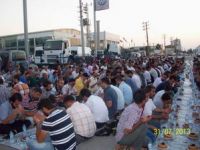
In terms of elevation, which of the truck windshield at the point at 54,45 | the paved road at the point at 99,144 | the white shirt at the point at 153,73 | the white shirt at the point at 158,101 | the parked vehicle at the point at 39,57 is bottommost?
the paved road at the point at 99,144

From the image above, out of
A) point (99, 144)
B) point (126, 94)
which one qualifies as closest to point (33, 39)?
point (126, 94)

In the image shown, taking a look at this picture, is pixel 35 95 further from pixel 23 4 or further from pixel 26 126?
pixel 23 4

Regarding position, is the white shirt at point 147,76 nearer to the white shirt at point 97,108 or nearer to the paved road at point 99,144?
the white shirt at point 97,108

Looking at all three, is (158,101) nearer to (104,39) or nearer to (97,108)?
(97,108)

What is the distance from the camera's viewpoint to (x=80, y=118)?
701cm

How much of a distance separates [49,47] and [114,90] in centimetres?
2088

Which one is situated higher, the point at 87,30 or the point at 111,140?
the point at 87,30

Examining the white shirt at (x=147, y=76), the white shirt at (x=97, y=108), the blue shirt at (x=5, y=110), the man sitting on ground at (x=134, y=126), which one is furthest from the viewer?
the white shirt at (x=147, y=76)

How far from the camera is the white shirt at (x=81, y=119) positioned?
694 cm

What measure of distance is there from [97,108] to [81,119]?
106 cm

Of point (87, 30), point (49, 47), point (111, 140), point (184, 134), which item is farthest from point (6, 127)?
point (87, 30)

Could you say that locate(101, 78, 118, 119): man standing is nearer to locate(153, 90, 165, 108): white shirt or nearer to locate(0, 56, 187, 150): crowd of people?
locate(0, 56, 187, 150): crowd of people

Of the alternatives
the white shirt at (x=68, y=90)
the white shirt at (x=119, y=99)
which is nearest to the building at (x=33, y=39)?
the white shirt at (x=68, y=90)

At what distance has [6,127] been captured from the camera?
7.92m
